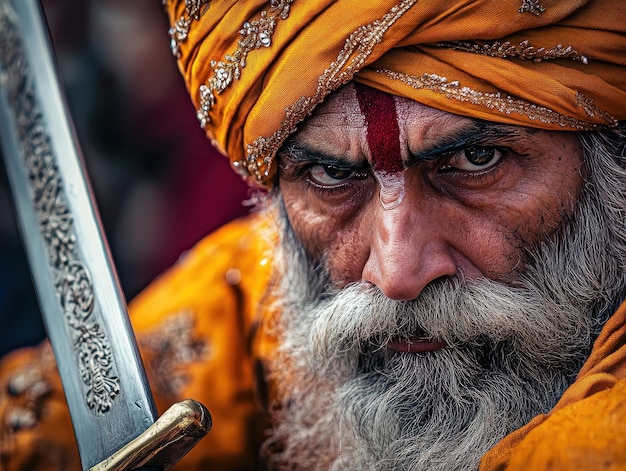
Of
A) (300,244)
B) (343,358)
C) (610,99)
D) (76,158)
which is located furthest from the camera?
(300,244)

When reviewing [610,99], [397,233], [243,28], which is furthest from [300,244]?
[610,99]

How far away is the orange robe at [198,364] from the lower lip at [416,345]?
2.01 feet

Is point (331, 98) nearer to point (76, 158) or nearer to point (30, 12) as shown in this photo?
point (76, 158)

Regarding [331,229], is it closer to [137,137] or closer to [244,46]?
[244,46]

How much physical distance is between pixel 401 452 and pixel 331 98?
0.76 meters

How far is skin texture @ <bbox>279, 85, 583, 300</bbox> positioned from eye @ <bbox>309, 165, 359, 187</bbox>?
Answer: 1 cm

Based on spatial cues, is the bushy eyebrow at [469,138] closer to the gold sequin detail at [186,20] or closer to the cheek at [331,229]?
the cheek at [331,229]

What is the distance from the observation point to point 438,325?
1518mm

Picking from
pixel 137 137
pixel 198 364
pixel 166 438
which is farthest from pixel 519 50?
pixel 137 137

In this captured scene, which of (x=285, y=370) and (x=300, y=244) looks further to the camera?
(x=285, y=370)

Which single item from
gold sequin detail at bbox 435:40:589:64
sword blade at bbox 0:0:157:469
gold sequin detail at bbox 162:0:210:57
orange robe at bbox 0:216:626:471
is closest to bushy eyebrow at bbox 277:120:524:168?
gold sequin detail at bbox 435:40:589:64

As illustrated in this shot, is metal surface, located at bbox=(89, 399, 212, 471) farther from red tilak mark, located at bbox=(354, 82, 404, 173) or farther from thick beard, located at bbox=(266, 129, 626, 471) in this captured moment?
red tilak mark, located at bbox=(354, 82, 404, 173)

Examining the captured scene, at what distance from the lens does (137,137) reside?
3637 millimetres

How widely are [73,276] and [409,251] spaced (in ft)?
2.13
